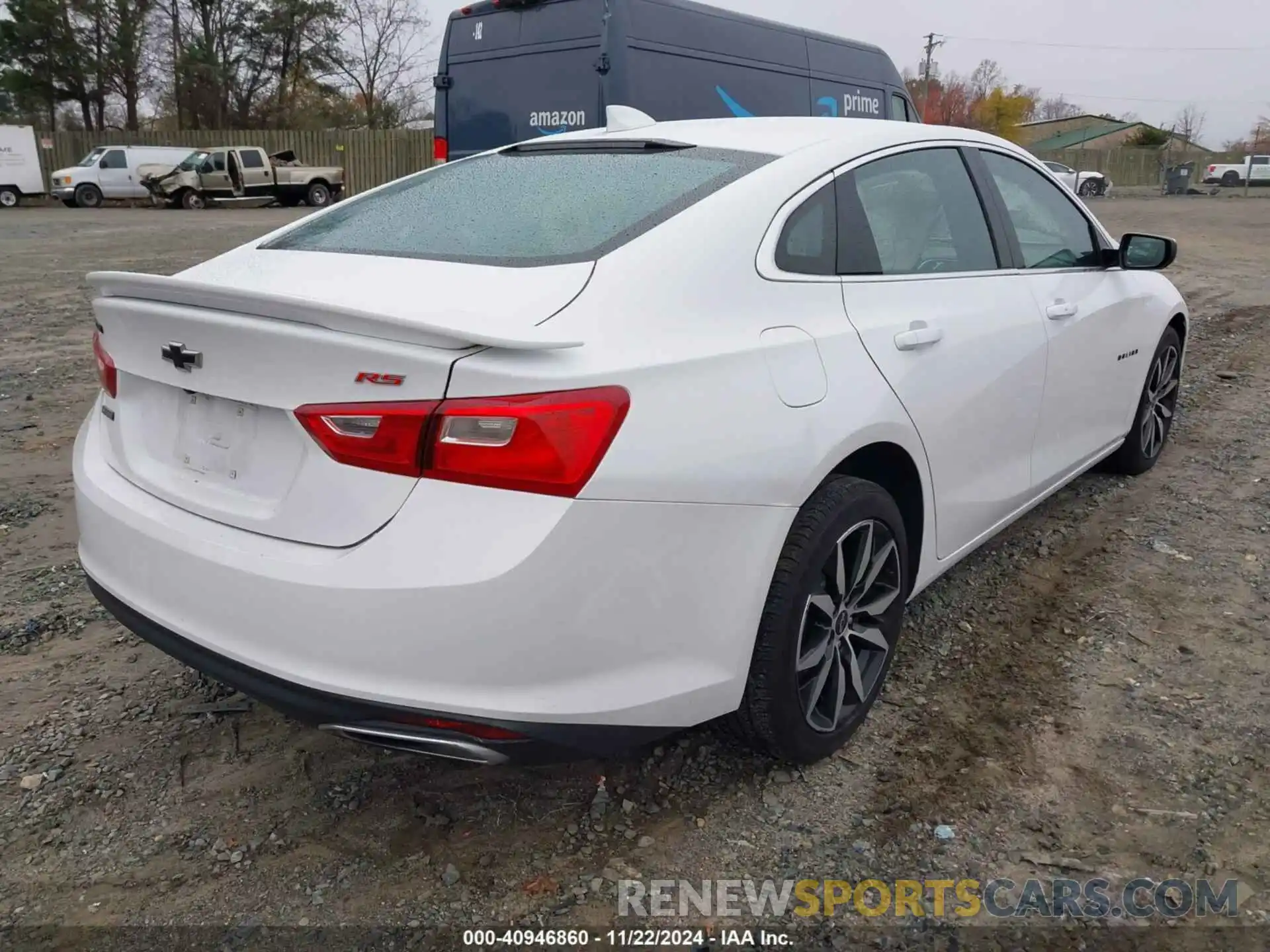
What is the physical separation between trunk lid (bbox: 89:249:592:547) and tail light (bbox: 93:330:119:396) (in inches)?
1.4

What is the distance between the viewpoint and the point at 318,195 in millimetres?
29422

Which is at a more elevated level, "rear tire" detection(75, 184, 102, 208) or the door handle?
the door handle

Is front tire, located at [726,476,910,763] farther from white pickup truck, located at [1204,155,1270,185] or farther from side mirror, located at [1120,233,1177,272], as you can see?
white pickup truck, located at [1204,155,1270,185]

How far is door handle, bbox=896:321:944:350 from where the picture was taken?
8.68 feet

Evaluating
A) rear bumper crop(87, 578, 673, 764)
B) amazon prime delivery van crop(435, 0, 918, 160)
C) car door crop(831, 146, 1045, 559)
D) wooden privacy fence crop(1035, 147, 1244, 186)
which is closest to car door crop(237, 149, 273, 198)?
amazon prime delivery van crop(435, 0, 918, 160)

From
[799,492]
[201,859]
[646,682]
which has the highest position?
[799,492]

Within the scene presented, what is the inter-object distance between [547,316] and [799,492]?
0.70 meters

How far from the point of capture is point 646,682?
80.8 inches

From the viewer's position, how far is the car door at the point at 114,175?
2772 cm

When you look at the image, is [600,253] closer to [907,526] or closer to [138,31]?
[907,526]

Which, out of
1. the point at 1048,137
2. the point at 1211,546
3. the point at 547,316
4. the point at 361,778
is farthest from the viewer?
the point at 1048,137

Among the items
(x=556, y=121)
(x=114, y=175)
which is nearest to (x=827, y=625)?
(x=556, y=121)

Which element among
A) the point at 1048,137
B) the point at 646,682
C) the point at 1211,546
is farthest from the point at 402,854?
the point at 1048,137

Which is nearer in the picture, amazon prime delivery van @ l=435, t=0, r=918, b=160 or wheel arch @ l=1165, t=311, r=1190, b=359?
wheel arch @ l=1165, t=311, r=1190, b=359
